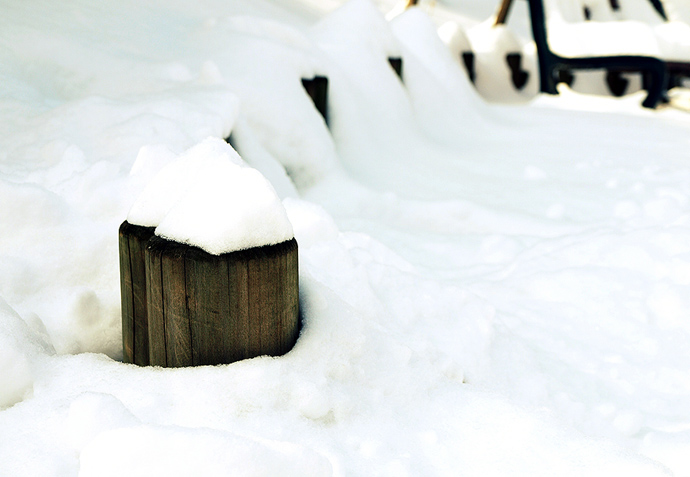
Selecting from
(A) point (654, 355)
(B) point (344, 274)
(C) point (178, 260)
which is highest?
(C) point (178, 260)

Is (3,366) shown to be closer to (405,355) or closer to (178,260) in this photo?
(178,260)

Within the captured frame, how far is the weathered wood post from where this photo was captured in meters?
1.03

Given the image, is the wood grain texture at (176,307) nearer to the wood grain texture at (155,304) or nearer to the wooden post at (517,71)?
the wood grain texture at (155,304)

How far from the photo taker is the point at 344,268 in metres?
1.67

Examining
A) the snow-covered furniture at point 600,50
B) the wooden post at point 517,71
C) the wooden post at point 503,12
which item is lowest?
the wooden post at point 517,71

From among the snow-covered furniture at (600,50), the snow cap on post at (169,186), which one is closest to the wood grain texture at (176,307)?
the snow cap on post at (169,186)

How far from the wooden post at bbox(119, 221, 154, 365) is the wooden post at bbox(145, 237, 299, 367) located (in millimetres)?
55

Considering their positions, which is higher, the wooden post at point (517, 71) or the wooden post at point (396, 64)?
the wooden post at point (396, 64)

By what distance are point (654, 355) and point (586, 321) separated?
235mm

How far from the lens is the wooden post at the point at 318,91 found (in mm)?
3230

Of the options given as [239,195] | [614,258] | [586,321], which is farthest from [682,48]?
[239,195]

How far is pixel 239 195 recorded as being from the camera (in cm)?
106

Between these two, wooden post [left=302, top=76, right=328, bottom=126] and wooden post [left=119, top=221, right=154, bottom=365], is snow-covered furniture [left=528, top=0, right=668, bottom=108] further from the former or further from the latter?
wooden post [left=119, top=221, right=154, bottom=365]

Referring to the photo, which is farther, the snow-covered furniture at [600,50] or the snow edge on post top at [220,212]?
the snow-covered furniture at [600,50]
